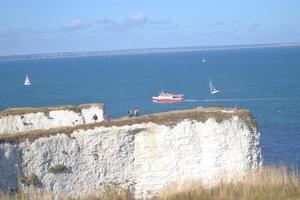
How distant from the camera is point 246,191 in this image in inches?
888

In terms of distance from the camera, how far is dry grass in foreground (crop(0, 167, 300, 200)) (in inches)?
870

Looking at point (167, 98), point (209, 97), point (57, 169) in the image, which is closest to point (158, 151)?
point (57, 169)

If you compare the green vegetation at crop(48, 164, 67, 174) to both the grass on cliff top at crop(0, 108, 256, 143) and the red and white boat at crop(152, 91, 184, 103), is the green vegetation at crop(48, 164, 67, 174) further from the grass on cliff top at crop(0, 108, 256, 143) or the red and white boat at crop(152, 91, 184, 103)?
the red and white boat at crop(152, 91, 184, 103)

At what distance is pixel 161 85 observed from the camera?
441 feet

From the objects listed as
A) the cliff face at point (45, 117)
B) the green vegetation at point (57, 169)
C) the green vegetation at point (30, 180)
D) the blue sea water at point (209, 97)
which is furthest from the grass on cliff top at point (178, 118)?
the blue sea water at point (209, 97)

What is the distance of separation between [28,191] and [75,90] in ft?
337

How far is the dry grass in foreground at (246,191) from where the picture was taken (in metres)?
22.1

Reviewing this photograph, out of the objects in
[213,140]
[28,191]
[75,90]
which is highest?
[75,90]

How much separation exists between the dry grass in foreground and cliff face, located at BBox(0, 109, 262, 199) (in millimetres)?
2024

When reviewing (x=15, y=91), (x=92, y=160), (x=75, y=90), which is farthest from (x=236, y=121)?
(x=15, y=91)

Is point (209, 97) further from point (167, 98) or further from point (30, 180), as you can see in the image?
point (30, 180)

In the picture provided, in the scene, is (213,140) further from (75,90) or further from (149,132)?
(75,90)

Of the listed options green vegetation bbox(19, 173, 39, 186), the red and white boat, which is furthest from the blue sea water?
green vegetation bbox(19, 173, 39, 186)

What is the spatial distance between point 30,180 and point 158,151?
20.2 ft
